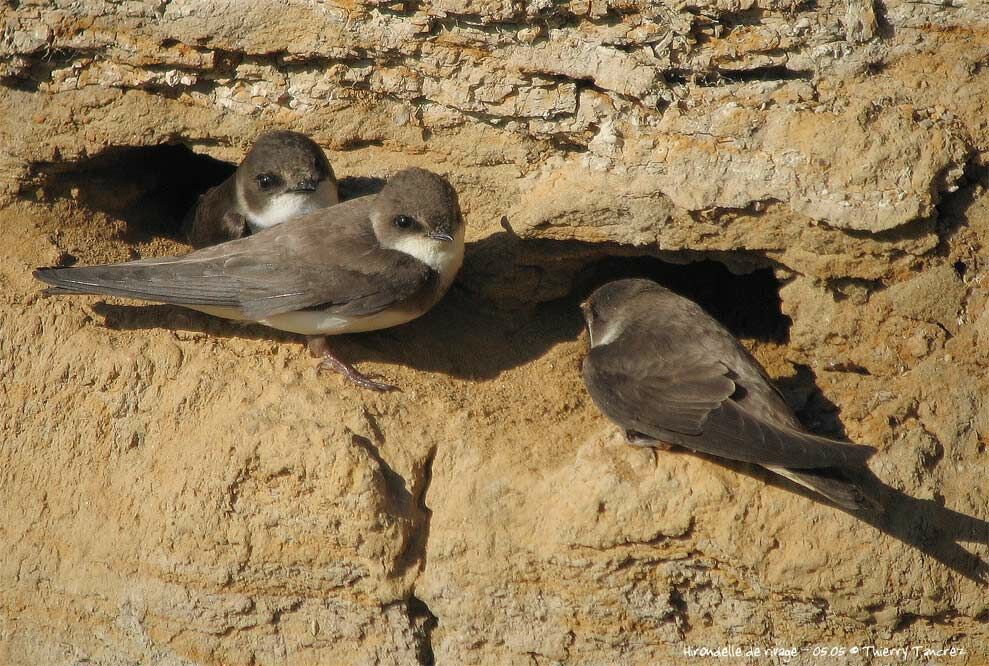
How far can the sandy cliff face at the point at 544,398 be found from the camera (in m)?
3.73

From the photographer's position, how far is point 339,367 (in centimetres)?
426

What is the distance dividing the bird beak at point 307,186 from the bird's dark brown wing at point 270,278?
0.35m

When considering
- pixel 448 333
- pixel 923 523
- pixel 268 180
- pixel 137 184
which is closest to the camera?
pixel 923 523

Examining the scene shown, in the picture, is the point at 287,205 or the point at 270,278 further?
the point at 287,205

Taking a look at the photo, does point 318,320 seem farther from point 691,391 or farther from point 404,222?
point 691,391

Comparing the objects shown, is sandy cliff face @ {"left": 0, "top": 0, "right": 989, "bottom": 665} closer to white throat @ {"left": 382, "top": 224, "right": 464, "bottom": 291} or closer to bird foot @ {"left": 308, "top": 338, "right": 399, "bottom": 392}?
bird foot @ {"left": 308, "top": 338, "right": 399, "bottom": 392}

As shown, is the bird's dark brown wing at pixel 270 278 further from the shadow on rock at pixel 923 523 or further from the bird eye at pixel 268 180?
the shadow on rock at pixel 923 523


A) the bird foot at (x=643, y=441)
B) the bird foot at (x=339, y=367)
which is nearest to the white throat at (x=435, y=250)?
the bird foot at (x=339, y=367)

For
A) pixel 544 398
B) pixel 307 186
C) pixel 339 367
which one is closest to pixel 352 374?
pixel 339 367

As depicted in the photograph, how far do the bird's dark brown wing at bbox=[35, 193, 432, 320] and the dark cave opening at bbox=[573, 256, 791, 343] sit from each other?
1.11m

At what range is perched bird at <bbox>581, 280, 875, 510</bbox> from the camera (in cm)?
345

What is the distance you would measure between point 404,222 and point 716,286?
5.68ft

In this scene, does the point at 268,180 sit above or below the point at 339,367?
above

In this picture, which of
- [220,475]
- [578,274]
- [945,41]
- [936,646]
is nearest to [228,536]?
[220,475]
